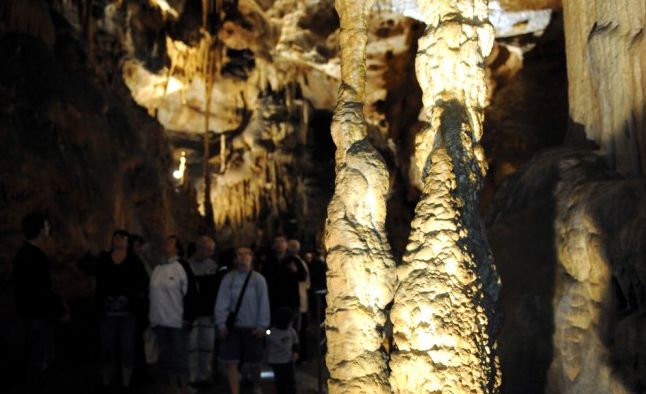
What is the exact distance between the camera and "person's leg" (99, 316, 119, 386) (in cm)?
537

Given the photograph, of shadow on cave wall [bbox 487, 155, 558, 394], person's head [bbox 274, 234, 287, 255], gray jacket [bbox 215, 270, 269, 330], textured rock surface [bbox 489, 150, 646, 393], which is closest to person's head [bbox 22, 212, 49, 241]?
gray jacket [bbox 215, 270, 269, 330]

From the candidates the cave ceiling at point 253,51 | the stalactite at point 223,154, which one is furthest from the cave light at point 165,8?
the stalactite at point 223,154

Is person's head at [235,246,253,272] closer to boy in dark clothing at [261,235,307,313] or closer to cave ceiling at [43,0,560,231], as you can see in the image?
boy in dark clothing at [261,235,307,313]

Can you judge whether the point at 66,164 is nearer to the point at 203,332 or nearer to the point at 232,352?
the point at 203,332

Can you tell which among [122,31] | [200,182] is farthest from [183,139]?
[122,31]

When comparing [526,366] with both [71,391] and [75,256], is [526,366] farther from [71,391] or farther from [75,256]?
[75,256]

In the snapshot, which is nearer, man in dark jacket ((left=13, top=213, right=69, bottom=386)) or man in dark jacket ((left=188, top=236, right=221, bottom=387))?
man in dark jacket ((left=13, top=213, right=69, bottom=386))

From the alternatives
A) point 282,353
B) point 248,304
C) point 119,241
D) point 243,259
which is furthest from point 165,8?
point 282,353

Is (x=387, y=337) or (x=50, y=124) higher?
(x=50, y=124)

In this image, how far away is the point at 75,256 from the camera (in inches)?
322

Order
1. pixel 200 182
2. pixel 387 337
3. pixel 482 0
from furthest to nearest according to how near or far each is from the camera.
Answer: pixel 200 182 < pixel 387 337 < pixel 482 0

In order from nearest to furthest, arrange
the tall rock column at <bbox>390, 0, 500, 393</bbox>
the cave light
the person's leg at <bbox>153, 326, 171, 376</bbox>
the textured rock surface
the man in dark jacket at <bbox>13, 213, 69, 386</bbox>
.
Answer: the tall rock column at <bbox>390, 0, 500, 393</bbox> → the textured rock surface → the man in dark jacket at <bbox>13, 213, 69, 386</bbox> → the person's leg at <bbox>153, 326, 171, 376</bbox> → the cave light

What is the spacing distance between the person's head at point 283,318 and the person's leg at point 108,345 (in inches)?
53.4

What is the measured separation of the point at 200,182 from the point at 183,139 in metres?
1.55
